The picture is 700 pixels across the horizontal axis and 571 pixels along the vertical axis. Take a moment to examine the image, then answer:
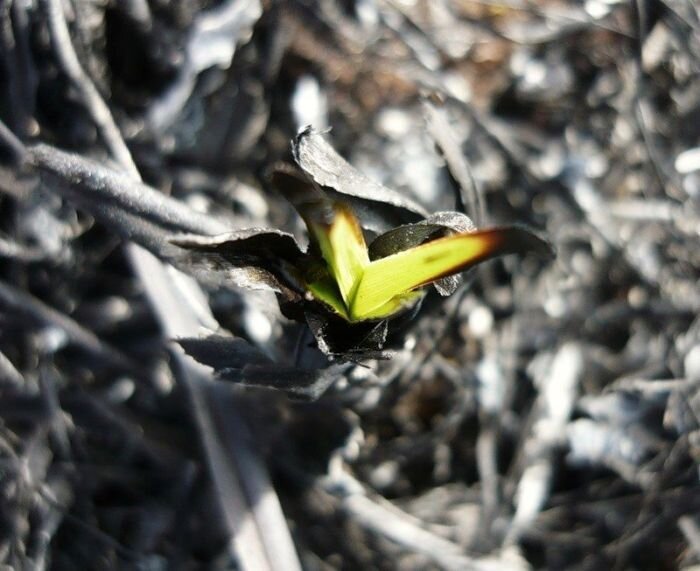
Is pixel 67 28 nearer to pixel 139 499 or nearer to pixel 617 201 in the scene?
pixel 139 499

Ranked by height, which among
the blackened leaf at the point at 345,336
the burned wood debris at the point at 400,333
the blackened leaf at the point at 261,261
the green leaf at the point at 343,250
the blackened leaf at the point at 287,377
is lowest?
the burned wood debris at the point at 400,333

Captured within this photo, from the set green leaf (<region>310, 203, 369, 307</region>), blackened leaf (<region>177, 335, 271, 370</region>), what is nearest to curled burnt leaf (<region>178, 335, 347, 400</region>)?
blackened leaf (<region>177, 335, 271, 370</region>)

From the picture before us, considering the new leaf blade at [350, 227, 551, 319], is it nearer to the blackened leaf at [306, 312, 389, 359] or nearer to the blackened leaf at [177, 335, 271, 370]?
the blackened leaf at [306, 312, 389, 359]

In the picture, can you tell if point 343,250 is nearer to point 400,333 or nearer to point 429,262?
point 429,262

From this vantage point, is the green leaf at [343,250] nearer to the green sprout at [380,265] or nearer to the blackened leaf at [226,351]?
the green sprout at [380,265]

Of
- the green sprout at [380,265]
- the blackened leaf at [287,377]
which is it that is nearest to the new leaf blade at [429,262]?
the green sprout at [380,265]

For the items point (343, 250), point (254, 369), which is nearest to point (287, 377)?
point (254, 369)
